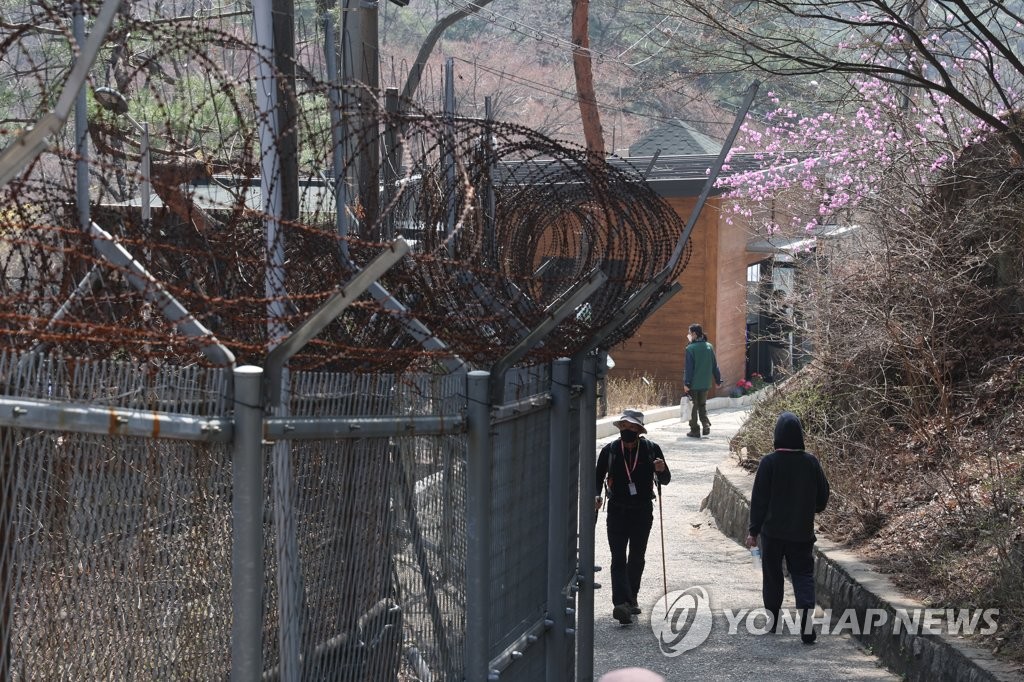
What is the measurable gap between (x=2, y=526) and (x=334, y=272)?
6.91 ft

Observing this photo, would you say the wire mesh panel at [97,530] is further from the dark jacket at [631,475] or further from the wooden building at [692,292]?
the wooden building at [692,292]

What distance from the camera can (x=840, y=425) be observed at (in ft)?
41.4

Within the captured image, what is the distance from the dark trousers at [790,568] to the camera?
8836mm

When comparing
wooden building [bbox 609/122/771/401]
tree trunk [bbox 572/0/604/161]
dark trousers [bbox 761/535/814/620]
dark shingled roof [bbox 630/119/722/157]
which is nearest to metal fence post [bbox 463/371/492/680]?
dark trousers [bbox 761/535/814/620]

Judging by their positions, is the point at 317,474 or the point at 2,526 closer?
the point at 2,526

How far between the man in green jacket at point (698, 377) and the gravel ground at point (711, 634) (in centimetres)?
502

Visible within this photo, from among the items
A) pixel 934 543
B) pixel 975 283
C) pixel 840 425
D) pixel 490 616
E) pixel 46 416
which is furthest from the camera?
pixel 840 425

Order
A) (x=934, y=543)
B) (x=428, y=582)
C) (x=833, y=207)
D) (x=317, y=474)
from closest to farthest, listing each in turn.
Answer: (x=317, y=474), (x=428, y=582), (x=934, y=543), (x=833, y=207)

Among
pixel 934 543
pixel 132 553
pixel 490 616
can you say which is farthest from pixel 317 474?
pixel 934 543

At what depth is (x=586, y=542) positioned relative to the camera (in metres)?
6.37

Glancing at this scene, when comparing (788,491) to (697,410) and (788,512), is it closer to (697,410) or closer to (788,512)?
(788,512)

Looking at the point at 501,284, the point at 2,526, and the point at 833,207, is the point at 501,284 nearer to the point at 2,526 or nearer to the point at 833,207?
the point at 2,526

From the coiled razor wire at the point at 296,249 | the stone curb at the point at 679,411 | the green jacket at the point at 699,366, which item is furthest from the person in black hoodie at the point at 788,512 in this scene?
the green jacket at the point at 699,366

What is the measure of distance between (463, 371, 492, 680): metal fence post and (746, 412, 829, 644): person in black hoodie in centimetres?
533
